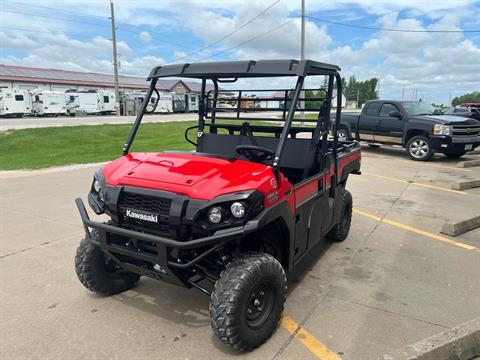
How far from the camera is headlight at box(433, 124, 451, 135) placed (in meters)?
11.2

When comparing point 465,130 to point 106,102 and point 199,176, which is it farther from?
point 106,102

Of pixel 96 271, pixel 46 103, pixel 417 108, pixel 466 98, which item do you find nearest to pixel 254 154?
pixel 96 271

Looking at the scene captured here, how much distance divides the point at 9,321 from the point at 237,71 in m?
2.75

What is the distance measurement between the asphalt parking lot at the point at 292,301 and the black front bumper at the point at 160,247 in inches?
21.3

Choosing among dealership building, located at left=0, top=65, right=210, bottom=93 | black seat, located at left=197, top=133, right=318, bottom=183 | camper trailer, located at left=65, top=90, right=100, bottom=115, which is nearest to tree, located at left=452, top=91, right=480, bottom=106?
dealership building, located at left=0, top=65, right=210, bottom=93

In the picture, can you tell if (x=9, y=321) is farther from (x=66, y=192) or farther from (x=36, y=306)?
(x=66, y=192)

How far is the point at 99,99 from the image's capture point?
38.3 meters

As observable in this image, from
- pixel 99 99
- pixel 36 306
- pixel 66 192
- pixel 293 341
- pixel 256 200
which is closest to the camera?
pixel 256 200

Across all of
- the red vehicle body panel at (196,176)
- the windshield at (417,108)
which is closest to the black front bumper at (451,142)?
the windshield at (417,108)

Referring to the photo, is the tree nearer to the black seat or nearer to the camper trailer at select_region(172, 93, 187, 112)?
the camper trailer at select_region(172, 93, 187, 112)

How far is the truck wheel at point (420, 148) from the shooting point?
38.5 ft

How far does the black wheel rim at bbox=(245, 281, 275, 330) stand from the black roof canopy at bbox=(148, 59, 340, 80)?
1621mm

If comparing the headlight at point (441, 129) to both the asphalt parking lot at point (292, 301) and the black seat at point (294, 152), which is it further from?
the black seat at point (294, 152)

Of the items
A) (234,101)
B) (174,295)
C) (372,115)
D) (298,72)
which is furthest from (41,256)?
(372,115)
